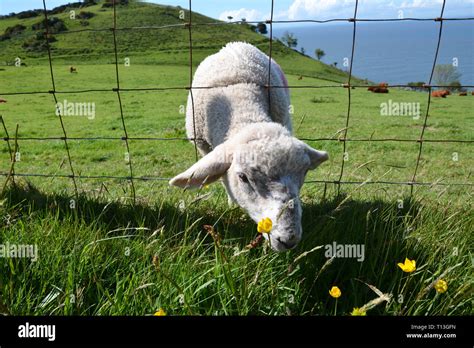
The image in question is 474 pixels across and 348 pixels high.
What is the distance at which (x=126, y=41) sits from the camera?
5591 cm

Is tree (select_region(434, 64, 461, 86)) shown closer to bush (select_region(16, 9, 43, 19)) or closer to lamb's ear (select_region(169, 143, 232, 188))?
lamb's ear (select_region(169, 143, 232, 188))

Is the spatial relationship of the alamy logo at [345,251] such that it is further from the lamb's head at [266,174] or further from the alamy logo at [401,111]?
the alamy logo at [401,111]

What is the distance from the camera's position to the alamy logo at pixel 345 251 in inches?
130

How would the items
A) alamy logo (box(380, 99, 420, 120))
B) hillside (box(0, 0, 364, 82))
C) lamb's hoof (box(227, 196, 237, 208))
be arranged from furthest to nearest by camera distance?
hillside (box(0, 0, 364, 82)) → alamy logo (box(380, 99, 420, 120)) → lamb's hoof (box(227, 196, 237, 208))

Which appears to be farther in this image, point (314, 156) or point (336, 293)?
point (314, 156)

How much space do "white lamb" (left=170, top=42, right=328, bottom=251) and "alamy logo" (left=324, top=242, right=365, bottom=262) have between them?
0.41 metres

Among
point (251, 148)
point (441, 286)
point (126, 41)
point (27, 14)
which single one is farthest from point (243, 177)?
point (27, 14)

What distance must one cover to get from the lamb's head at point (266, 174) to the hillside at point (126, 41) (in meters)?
38.0

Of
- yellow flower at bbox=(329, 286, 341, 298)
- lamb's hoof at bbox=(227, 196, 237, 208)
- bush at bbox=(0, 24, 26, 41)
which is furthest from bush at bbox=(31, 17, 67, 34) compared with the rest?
yellow flower at bbox=(329, 286, 341, 298)

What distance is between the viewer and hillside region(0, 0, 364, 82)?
150ft

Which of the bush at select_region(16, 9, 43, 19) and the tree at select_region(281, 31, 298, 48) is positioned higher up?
the bush at select_region(16, 9, 43, 19)

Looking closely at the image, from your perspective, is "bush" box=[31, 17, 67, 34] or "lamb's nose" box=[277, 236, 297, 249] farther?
"bush" box=[31, 17, 67, 34]

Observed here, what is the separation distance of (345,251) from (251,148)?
0.95m

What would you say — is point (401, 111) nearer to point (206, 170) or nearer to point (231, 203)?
point (231, 203)
